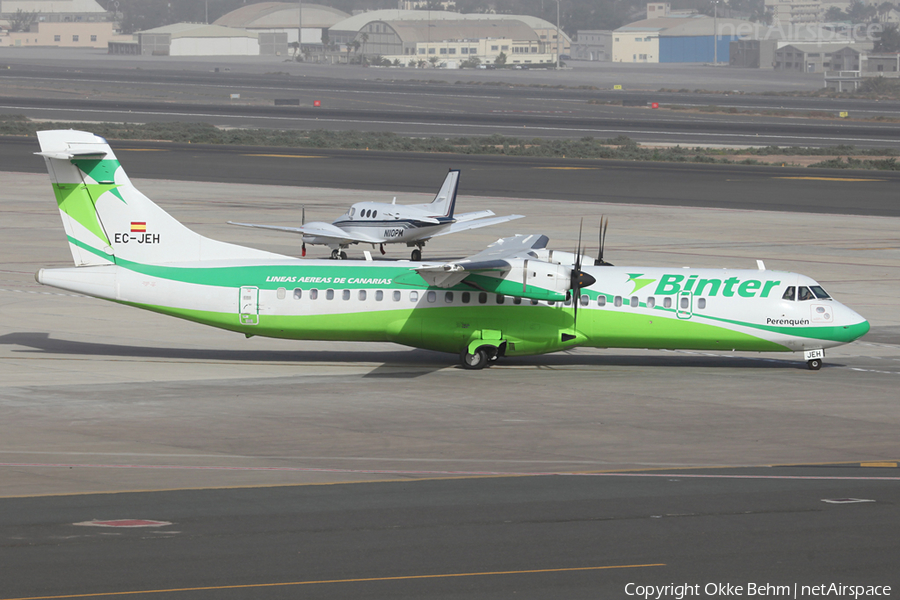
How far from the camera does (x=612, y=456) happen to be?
23.1m

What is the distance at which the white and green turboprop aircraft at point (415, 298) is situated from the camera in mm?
31938

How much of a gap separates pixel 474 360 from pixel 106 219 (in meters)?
11.2

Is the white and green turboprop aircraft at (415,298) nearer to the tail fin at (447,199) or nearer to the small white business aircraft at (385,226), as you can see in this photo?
the small white business aircraft at (385,226)

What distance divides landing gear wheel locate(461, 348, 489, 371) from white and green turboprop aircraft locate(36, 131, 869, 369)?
0.04 meters

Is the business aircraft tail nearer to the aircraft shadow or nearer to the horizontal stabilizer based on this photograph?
the aircraft shadow

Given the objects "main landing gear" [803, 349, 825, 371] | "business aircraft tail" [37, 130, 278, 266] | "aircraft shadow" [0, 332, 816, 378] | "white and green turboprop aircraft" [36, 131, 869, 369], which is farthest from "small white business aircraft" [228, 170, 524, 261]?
"main landing gear" [803, 349, 825, 371]

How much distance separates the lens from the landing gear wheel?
106 ft

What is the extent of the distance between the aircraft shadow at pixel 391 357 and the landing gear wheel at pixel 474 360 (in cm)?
98

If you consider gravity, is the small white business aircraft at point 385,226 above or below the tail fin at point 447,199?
below

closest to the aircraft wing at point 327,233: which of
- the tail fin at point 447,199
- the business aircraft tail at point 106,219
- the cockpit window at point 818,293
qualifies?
the tail fin at point 447,199

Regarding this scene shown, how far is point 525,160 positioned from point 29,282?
54887 millimetres

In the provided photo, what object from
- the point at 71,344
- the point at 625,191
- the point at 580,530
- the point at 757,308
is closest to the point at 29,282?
the point at 71,344

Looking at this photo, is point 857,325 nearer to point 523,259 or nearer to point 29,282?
point 523,259

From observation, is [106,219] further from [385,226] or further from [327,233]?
[385,226]
